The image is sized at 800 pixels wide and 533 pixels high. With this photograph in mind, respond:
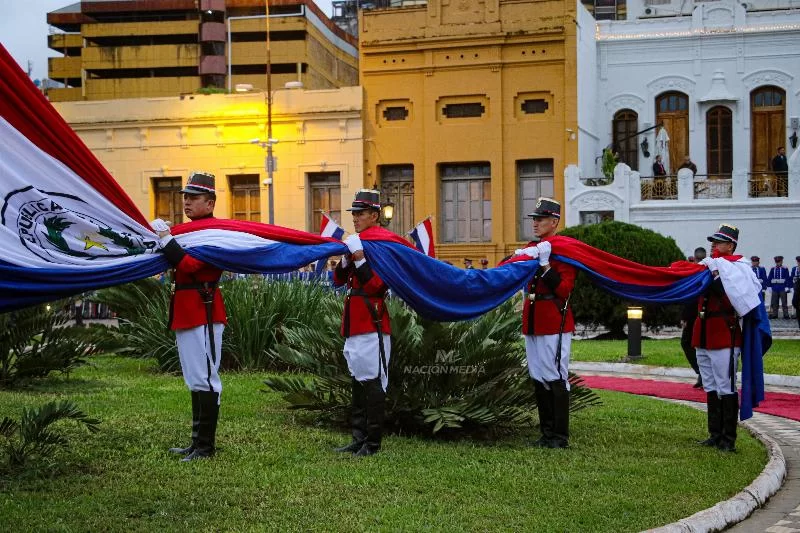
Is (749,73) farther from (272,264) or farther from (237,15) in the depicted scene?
(237,15)

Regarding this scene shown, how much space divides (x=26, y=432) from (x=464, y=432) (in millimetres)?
3947

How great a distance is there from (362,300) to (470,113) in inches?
1186

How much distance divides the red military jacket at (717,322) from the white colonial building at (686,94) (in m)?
25.1

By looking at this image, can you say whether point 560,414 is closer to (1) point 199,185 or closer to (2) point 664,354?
(1) point 199,185

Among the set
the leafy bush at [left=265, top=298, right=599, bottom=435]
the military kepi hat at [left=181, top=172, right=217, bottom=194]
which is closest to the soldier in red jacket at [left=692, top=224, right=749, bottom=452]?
the leafy bush at [left=265, top=298, right=599, bottom=435]

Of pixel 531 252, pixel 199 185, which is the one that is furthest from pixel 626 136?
pixel 199 185

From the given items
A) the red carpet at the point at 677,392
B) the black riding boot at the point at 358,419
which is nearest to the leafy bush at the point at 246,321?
the red carpet at the point at 677,392

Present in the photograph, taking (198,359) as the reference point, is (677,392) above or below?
below

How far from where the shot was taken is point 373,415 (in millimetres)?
9328

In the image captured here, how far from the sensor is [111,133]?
1650 inches

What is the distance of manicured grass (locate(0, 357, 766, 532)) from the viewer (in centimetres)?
709

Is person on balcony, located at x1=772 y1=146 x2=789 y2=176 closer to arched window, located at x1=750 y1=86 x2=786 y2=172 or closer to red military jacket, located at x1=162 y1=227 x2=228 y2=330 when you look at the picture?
arched window, located at x1=750 y1=86 x2=786 y2=172

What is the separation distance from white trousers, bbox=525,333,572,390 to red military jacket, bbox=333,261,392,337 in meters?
1.32

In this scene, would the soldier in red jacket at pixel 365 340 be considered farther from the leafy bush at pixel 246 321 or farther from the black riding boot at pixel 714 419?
the leafy bush at pixel 246 321
